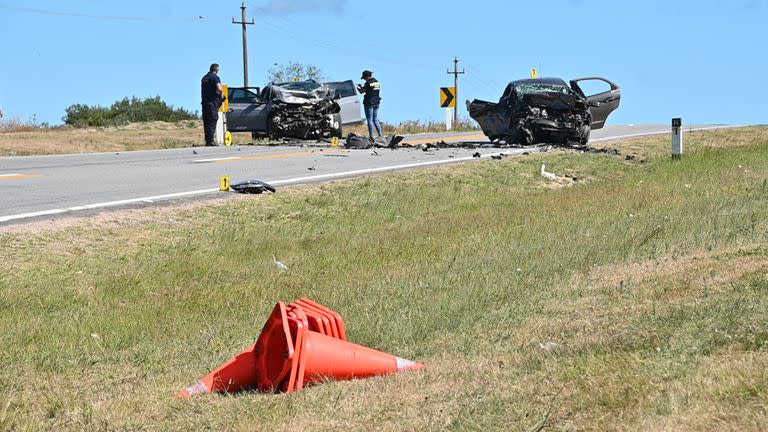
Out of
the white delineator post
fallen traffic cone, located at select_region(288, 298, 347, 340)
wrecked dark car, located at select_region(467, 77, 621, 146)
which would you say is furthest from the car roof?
fallen traffic cone, located at select_region(288, 298, 347, 340)

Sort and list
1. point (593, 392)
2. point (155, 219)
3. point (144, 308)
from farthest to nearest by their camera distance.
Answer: point (155, 219) < point (144, 308) < point (593, 392)

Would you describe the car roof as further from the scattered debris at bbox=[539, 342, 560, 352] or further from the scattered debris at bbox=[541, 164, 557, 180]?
the scattered debris at bbox=[539, 342, 560, 352]

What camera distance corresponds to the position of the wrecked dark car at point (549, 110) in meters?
22.5

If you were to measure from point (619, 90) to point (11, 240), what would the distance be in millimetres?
16232

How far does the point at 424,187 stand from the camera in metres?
15.7

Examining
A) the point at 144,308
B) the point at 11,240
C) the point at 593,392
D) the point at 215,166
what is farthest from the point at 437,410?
the point at 215,166

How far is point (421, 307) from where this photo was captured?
7.56 m

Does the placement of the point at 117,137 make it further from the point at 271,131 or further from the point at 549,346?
the point at 549,346

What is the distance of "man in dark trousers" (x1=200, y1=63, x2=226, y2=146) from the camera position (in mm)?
26750

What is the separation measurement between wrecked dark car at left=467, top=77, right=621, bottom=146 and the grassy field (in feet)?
26.1

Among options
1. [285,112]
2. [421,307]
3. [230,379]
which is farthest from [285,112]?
[230,379]

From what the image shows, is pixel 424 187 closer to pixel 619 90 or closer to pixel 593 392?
pixel 619 90

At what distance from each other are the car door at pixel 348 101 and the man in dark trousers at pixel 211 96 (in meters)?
4.36

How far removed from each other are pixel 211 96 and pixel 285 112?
2.00 meters
